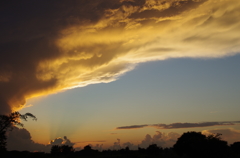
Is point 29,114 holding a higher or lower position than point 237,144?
higher

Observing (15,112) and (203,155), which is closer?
(15,112)

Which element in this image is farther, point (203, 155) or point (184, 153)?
point (184, 153)

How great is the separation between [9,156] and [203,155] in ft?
170

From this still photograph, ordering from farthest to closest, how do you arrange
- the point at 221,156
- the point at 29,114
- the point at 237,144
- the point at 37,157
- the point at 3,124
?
the point at 237,144, the point at 221,156, the point at 37,157, the point at 29,114, the point at 3,124

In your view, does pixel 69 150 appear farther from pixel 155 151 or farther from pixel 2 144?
pixel 2 144

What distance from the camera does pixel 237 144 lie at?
135500 mm

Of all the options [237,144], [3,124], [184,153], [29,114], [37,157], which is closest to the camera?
[3,124]

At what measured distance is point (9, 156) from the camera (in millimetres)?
47656

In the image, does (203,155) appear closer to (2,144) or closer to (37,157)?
(37,157)

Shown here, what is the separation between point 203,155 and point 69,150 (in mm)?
96257

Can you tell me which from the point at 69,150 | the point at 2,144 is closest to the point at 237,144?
the point at 69,150

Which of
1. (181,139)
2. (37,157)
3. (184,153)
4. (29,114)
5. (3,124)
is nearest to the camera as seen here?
(3,124)

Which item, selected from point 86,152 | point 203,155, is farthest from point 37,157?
point 86,152

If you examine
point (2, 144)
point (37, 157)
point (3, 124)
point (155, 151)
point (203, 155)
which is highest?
point (3, 124)
